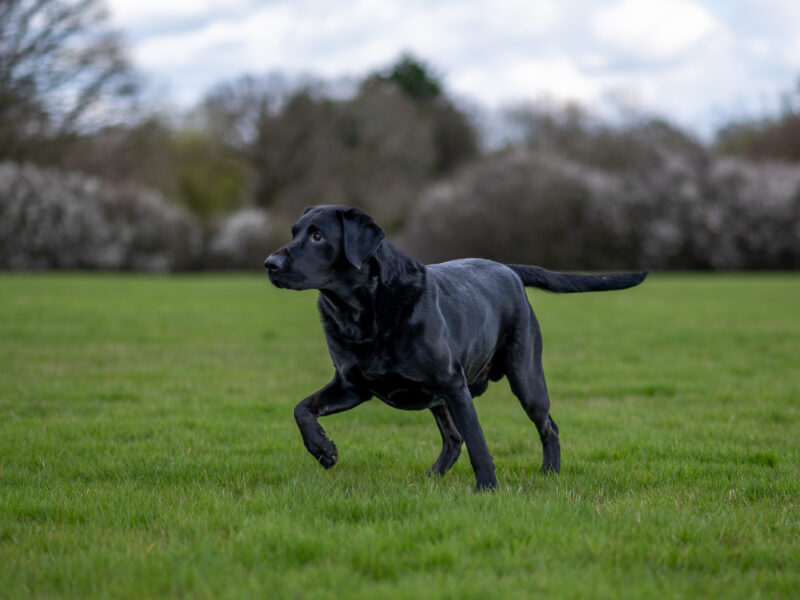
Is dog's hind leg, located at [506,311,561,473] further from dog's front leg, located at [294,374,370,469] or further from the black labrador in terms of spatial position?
dog's front leg, located at [294,374,370,469]

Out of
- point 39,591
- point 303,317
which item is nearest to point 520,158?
point 303,317

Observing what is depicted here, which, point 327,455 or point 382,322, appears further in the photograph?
point 327,455

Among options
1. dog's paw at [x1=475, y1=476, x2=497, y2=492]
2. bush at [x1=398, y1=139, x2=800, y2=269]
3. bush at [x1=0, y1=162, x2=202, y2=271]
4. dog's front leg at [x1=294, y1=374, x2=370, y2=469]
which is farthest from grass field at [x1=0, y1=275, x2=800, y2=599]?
bush at [x1=398, y1=139, x2=800, y2=269]

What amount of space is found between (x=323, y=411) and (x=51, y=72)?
116ft

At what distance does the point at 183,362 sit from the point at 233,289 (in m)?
14.3

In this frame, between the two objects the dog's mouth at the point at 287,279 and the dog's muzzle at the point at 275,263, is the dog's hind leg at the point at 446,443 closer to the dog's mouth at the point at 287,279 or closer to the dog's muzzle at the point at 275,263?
the dog's mouth at the point at 287,279

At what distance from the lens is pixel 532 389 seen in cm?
517

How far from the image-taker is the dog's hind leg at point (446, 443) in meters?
5.15

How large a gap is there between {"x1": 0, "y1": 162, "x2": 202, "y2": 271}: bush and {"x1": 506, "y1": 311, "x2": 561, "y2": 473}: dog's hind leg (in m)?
32.8

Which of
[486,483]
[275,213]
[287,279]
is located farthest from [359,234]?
[275,213]

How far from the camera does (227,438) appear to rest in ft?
20.1

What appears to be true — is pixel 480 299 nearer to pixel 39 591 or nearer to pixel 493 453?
pixel 493 453

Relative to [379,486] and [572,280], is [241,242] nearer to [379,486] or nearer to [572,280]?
[572,280]

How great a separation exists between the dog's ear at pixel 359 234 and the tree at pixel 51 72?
3403 cm
